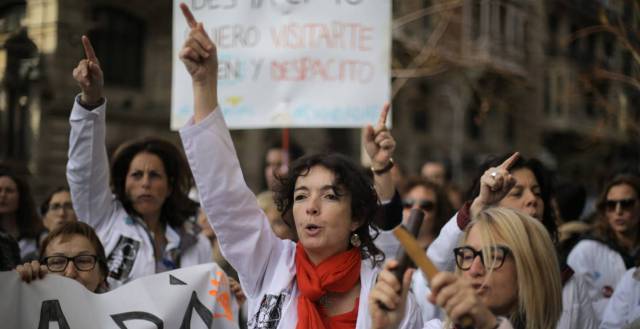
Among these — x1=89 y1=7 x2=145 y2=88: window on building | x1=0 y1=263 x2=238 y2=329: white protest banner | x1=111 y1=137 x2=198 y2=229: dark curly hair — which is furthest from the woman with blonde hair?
x1=89 y1=7 x2=145 y2=88: window on building

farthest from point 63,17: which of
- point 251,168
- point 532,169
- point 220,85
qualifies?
point 532,169

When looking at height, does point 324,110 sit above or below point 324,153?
above

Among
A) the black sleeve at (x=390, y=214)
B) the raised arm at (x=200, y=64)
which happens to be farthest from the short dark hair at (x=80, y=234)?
the black sleeve at (x=390, y=214)

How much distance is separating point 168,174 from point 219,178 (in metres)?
1.57

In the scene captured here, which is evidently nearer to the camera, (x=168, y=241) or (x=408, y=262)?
(x=408, y=262)

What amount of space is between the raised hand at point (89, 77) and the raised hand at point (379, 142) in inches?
49.9

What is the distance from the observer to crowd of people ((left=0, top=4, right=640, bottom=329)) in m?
2.30

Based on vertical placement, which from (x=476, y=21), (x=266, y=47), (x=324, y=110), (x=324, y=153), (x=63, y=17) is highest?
(x=476, y=21)

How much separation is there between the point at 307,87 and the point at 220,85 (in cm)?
61

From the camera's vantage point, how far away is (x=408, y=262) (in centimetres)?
185

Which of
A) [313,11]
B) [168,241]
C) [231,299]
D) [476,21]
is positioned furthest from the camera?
[476,21]

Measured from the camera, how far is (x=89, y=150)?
3.46 m

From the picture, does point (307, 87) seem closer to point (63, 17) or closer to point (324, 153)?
point (324, 153)

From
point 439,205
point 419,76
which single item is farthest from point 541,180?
point 419,76
